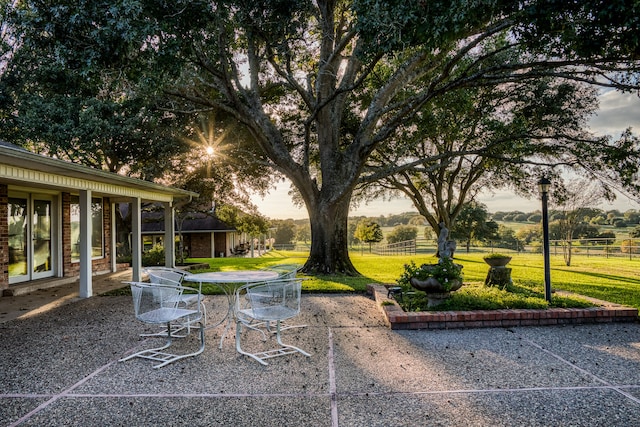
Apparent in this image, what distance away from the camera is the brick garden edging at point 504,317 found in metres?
5.51

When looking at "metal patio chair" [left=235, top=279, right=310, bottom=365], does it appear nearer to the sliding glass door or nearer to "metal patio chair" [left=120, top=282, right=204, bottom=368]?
"metal patio chair" [left=120, top=282, right=204, bottom=368]

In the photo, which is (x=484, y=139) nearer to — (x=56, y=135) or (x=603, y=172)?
(x=603, y=172)

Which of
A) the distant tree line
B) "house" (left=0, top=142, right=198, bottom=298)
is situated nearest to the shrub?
"house" (left=0, top=142, right=198, bottom=298)

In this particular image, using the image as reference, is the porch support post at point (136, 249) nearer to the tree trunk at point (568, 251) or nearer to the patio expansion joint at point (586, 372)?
the patio expansion joint at point (586, 372)

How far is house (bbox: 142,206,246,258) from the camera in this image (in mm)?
26812

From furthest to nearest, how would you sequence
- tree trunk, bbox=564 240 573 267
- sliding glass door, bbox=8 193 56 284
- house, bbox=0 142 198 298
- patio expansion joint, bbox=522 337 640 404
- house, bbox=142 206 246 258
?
house, bbox=142 206 246 258
tree trunk, bbox=564 240 573 267
sliding glass door, bbox=8 193 56 284
house, bbox=0 142 198 298
patio expansion joint, bbox=522 337 640 404

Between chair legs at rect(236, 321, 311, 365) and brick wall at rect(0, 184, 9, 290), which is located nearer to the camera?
chair legs at rect(236, 321, 311, 365)

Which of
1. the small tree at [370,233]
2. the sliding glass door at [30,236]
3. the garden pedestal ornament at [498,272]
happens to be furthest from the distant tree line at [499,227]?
the sliding glass door at [30,236]

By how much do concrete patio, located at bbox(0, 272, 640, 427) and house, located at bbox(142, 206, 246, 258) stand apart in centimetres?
2160

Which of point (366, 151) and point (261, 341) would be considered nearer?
point (261, 341)

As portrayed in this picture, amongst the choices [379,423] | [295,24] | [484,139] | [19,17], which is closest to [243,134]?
[295,24]

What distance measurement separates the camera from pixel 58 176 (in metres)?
7.39

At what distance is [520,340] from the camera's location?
495 cm

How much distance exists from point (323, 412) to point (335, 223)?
8.46m
